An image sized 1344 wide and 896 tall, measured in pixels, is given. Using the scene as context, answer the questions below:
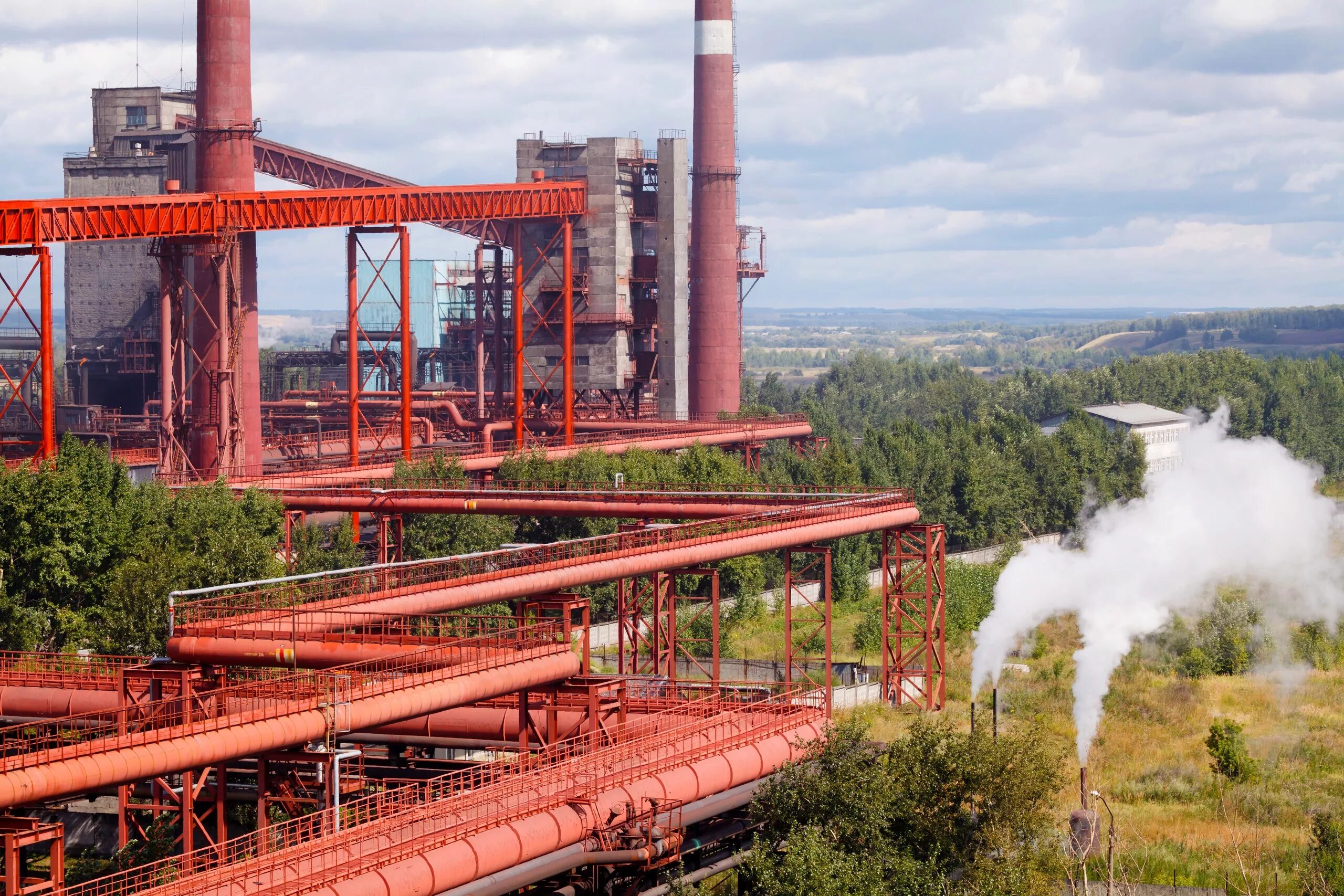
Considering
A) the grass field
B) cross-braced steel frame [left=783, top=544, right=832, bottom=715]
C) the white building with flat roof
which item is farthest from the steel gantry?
the white building with flat roof

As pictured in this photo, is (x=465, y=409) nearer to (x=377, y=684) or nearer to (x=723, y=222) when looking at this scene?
(x=723, y=222)

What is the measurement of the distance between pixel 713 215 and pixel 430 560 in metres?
48.5

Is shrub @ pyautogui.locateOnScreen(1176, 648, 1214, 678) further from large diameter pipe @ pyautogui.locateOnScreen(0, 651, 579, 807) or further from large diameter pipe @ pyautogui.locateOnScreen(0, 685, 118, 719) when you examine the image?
large diameter pipe @ pyautogui.locateOnScreen(0, 685, 118, 719)

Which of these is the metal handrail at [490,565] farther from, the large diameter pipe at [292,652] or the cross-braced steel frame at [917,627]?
the cross-braced steel frame at [917,627]

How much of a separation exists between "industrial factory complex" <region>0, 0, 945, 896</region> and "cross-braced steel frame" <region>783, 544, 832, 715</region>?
1.07 feet

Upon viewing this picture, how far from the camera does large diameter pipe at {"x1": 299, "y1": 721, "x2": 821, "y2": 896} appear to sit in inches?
819

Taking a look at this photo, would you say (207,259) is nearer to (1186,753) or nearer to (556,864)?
(1186,753)

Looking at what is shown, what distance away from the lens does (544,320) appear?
237 ft

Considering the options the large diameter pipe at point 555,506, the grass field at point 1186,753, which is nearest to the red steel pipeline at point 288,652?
the grass field at point 1186,753

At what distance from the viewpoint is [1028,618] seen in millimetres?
44906

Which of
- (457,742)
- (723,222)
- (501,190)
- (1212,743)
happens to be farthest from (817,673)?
(723,222)

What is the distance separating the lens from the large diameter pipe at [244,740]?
832 inches

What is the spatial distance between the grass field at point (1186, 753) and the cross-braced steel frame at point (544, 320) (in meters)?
16.0

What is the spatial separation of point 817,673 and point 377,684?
25327mm
